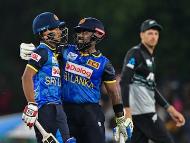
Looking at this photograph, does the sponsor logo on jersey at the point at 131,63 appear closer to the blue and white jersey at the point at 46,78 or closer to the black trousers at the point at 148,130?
the black trousers at the point at 148,130

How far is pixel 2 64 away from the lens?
80.1 feet

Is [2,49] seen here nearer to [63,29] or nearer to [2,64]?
[2,64]

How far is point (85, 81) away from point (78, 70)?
16cm

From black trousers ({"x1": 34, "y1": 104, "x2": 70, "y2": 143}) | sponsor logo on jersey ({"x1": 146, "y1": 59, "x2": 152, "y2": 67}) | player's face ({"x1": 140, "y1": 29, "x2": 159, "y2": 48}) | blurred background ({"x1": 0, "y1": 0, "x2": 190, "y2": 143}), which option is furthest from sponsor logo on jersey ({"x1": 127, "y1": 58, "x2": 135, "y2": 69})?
blurred background ({"x1": 0, "y1": 0, "x2": 190, "y2": 143})

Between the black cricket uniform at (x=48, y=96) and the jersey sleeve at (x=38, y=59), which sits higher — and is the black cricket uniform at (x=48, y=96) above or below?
below

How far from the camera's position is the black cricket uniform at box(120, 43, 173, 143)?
13.7 meters

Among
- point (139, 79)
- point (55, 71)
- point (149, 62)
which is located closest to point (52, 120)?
point (55, 71)

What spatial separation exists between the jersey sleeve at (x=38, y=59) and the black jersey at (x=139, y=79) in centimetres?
256

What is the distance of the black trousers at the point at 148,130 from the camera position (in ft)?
45.2

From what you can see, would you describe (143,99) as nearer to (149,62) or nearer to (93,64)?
(149,62)

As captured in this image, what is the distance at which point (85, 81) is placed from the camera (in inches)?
459

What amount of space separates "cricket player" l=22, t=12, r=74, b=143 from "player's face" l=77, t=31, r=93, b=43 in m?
0.30

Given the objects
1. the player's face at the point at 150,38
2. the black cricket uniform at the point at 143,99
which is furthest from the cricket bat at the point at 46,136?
the player's face at the point at 150,38

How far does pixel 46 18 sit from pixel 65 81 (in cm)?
81
